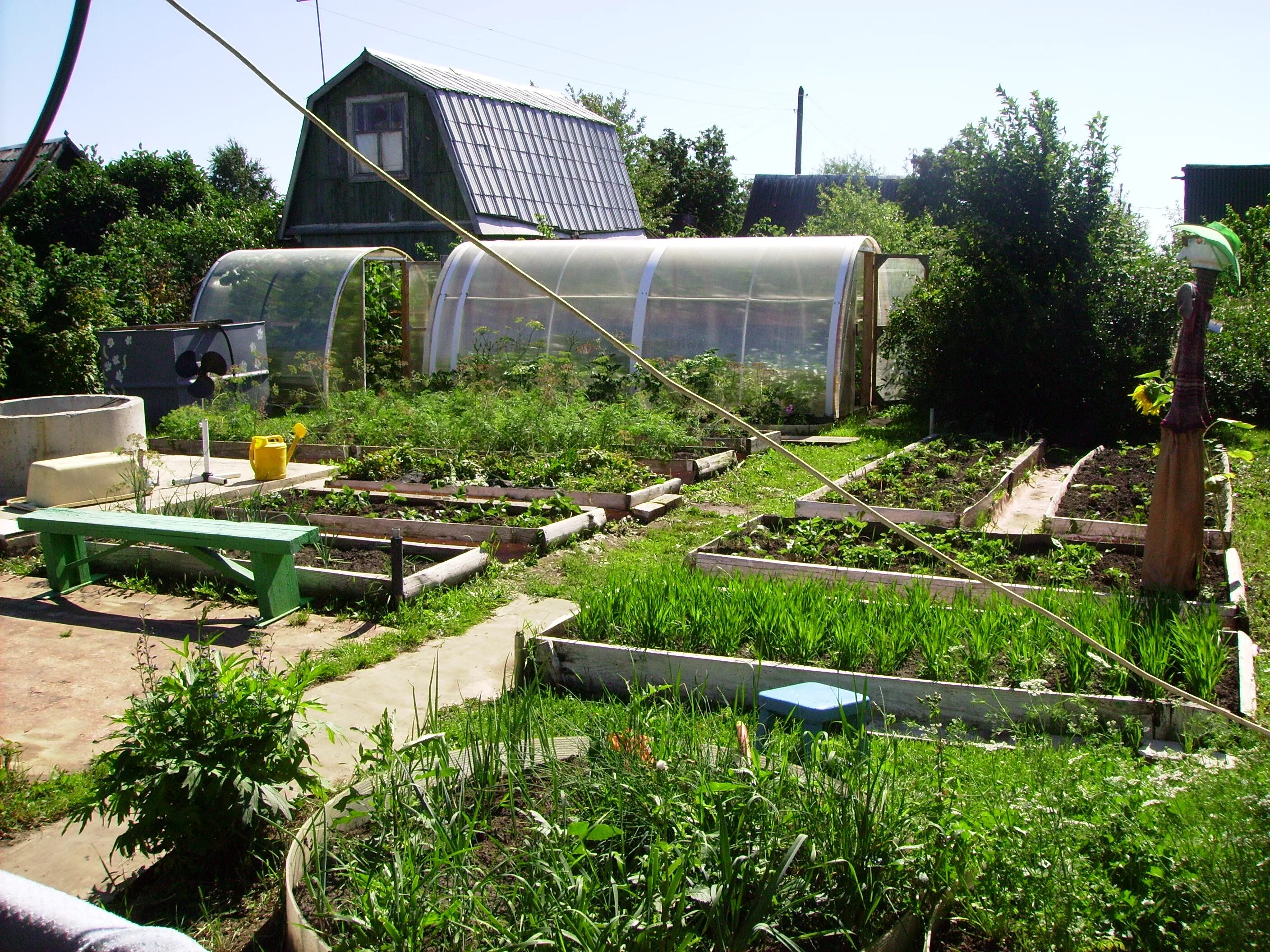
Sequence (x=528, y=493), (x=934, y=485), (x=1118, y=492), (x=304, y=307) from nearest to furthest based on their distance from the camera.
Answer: (x=1118, y=492), (x=934, y=485), (x=528, y=493), (x=304, y=307)

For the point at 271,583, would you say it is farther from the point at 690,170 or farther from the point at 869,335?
the point at 690,170

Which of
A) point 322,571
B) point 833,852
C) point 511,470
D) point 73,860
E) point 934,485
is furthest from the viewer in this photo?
point 511,470

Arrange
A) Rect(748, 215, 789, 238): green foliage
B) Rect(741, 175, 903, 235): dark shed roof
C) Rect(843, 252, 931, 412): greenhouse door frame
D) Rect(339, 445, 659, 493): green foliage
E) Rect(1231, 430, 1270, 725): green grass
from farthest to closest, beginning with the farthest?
Rect(741, 175, 903, 235): dark shed roof < Rect(748, 215, 789, 238): green foliage < Rect(843, 252, 931, 412): greenhouse door frame < Rect(339, 445, 659, 493): green foliage < Rect(1231, 430, 1270, 725): green grass

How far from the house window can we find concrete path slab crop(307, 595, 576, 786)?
1766cm

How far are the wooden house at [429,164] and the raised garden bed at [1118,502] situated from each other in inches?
540

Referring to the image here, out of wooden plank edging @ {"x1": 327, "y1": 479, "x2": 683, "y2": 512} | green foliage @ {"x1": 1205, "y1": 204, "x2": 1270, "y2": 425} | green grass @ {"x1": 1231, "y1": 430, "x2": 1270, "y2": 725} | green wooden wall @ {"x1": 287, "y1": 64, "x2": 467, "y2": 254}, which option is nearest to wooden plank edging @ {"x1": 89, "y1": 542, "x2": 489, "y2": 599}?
wooden plank edging @ {"x1": 327, "y1": 479, "x2": 683, "y2": 512}

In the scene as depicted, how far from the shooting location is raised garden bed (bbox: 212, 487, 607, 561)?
23.6ft

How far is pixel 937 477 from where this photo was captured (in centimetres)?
857

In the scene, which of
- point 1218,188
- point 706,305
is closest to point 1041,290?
point 706,305

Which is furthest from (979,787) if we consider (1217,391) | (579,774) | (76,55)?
(1217,391)

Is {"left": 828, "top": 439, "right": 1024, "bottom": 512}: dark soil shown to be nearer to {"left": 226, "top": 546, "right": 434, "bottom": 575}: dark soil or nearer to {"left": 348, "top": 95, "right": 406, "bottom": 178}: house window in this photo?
{"left": 226, "top": 546, "right": 434, "bottom": 575}: dark soil

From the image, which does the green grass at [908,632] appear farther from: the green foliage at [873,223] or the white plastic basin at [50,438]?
the green foliage at [873,223]

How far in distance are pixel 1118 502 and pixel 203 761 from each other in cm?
695

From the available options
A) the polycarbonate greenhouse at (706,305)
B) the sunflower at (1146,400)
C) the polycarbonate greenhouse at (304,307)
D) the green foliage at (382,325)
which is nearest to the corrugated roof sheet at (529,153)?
the green foliage at (382,325)
